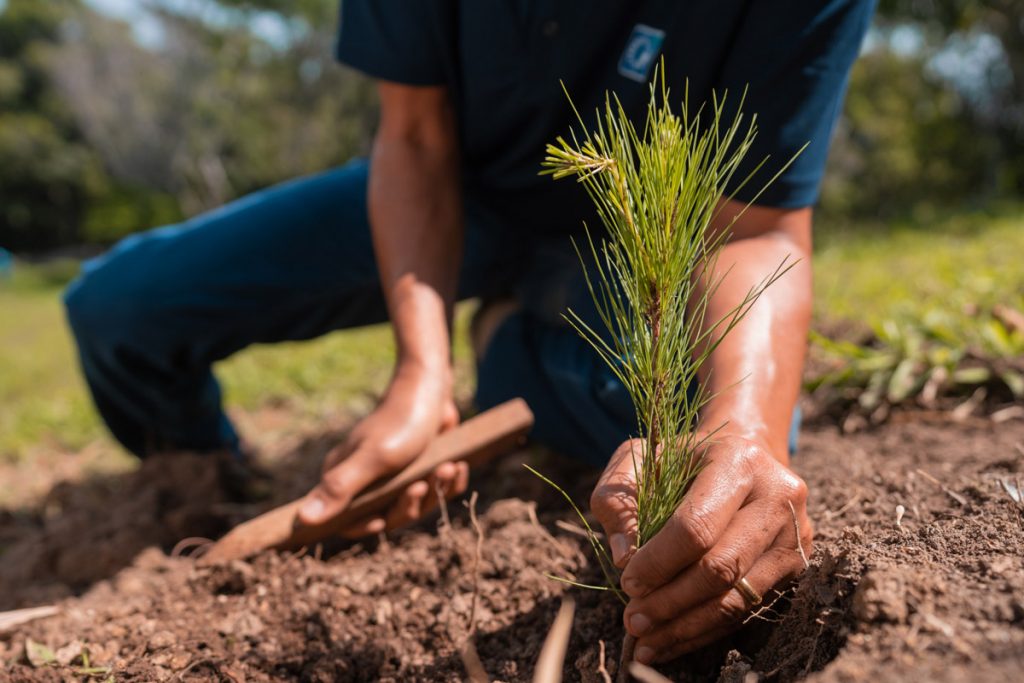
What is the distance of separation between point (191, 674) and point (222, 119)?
23265mm

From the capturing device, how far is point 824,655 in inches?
40.8

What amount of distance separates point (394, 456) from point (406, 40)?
1.06 meters

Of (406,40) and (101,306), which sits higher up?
(406,40)

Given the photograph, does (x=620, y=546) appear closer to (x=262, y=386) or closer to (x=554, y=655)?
(x=554, y=655)

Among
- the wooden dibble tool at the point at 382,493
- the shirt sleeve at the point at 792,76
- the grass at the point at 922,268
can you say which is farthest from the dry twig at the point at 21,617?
the grass at the point at 922,268

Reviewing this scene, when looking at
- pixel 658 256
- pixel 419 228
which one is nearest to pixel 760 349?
pixel 658 256

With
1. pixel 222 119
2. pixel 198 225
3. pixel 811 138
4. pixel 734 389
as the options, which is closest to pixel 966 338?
pixel 811 138

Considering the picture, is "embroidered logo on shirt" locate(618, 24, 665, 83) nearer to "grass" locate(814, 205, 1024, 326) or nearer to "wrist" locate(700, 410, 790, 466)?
"wrist" locate(700, 410, 790, 466)

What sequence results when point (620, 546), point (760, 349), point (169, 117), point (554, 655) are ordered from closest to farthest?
point (554, 655), point (620, 546), point (760, 349), point (169, 117)

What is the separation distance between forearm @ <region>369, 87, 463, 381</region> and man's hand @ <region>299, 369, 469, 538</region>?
89 mm

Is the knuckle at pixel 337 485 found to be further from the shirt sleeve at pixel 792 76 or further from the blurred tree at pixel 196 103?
the blurred tree at pixel 196 103

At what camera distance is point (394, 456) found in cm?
162

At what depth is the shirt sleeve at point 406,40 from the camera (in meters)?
2.01

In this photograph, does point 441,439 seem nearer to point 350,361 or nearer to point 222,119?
Result: point 350,361
